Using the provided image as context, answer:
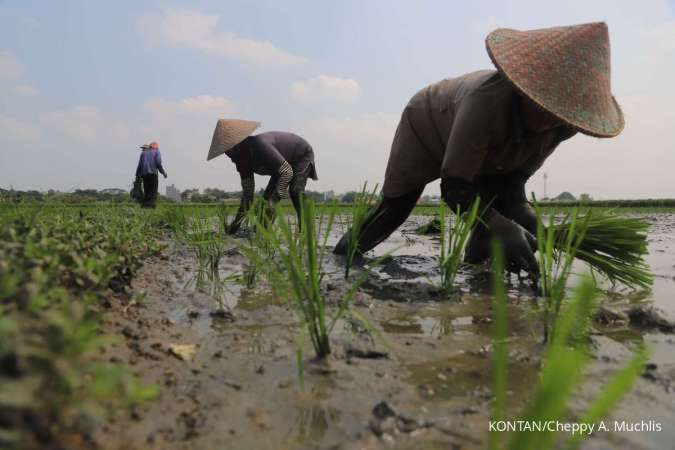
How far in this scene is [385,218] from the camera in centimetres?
305

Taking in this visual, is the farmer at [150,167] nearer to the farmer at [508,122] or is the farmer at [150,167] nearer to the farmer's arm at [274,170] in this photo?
the farmer's arm at [274,170]

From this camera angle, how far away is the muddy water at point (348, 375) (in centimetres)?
75

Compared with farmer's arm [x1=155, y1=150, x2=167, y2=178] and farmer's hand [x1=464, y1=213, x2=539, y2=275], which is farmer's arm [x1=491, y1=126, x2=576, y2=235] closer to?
farmer's hand [x1=464, y1=213, x2=539, y2=275]

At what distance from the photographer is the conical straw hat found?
4.00 m

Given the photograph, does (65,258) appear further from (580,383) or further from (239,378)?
(580,383)

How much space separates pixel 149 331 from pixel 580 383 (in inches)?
43.2

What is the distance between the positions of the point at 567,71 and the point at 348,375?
1.56 meters

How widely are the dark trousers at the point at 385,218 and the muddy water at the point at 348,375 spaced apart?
131 cm

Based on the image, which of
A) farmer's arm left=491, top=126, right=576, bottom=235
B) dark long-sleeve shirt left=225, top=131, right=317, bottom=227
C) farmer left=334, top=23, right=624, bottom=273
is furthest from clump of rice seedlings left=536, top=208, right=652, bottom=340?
dark long-sleeve shirt left=225, top=131, right=317, bottom=227

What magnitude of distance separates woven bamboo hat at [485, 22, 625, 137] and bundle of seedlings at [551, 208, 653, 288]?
422 millimetres

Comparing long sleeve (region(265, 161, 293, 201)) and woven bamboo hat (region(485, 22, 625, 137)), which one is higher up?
woven bamboo hat (region(485, 22, 625, 137))

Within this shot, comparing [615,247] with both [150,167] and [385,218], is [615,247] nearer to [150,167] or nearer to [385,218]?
[385,218]

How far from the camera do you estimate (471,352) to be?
114 centimetres

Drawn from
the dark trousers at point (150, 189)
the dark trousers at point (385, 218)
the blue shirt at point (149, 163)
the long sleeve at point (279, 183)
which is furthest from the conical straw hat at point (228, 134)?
the dark trousers at point (150, 189)
